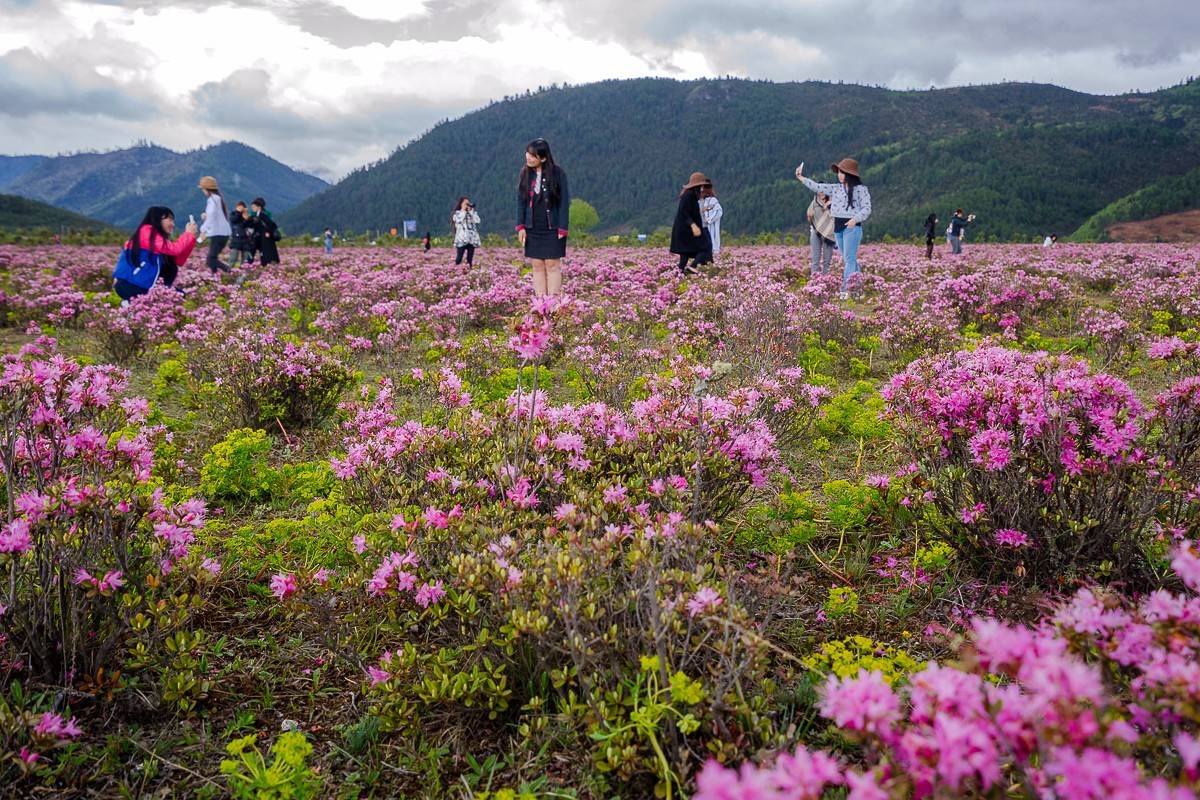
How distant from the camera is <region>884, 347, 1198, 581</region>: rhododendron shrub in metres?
2.84

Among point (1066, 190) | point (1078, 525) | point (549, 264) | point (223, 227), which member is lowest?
point (1078, 525)

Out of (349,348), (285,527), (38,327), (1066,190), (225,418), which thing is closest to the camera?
(285,527)

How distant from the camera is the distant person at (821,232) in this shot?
12.6 meters

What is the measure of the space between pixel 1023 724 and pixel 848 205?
1190cm

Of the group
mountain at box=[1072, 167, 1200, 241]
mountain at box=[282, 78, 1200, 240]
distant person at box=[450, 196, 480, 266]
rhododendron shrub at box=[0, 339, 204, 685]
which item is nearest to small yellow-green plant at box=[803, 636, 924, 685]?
rhododendron shrub at box=[0, 339, 204, 685]

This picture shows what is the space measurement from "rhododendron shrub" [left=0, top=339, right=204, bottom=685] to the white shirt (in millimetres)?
13018

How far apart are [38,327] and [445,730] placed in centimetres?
1210

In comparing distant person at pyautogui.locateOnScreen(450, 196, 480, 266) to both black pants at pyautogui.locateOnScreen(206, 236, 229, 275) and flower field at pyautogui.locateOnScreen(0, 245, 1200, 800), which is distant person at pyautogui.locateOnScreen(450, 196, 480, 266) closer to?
black pants at pyautogui.locateOnScreen(206, 236, 229, 275)

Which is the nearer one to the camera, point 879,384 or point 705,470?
point 705,470

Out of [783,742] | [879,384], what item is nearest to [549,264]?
[879,384]

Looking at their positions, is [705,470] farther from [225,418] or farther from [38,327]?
[38,327]

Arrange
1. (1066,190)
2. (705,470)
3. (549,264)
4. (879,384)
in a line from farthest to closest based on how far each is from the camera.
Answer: (1066,190)
(549,264)
(879,384)
(705,470)

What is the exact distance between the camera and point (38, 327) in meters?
10.8

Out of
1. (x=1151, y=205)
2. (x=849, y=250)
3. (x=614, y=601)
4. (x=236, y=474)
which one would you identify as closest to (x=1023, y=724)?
(x=614, y=601)
